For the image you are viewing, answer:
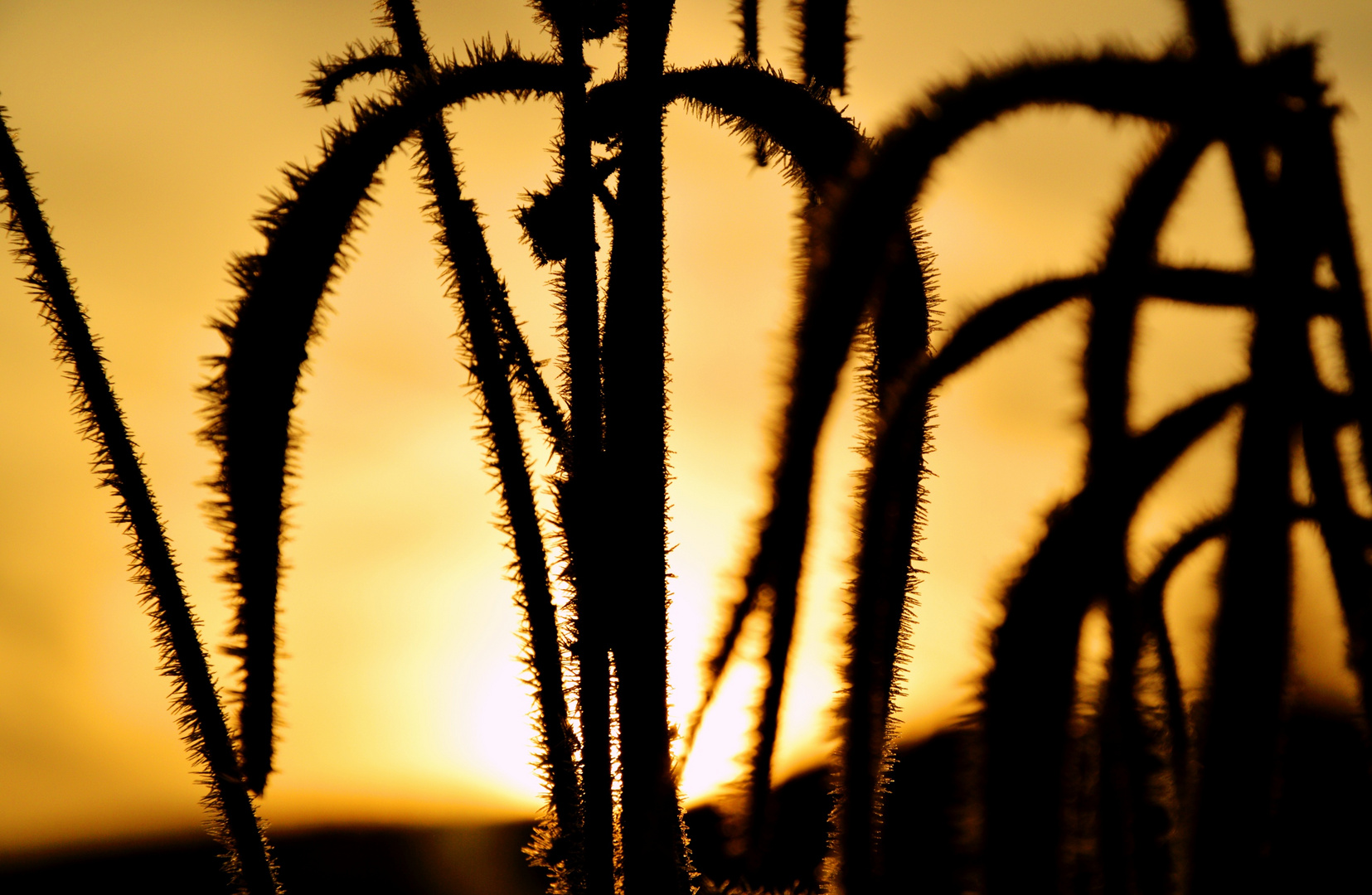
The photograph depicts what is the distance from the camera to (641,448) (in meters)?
0.48

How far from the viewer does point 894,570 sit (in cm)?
45

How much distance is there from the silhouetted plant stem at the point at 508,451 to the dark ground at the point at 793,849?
11 centimetres

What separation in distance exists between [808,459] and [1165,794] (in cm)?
46

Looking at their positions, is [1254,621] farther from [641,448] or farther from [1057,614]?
[641,448]

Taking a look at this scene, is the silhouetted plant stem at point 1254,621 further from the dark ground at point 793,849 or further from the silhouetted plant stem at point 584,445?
the silhouetted plant stem at point 584,445

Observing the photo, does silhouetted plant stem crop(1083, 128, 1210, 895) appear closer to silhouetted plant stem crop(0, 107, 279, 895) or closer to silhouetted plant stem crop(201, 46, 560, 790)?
silhouetted plant stem crop(201, 46, 560, 790)

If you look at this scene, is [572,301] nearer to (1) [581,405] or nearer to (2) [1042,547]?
(1) [581,405]

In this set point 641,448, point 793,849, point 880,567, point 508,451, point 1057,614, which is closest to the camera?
point 1057,614

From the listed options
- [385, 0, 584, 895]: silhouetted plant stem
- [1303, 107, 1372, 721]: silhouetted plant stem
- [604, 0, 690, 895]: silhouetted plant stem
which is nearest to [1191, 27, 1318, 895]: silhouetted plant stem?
[1303, 107, 1372, 721]: silhouetted plant stem

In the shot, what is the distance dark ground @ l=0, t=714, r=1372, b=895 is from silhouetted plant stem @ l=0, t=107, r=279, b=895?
116mm

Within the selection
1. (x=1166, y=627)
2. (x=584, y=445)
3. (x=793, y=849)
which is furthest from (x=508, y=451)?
(x=793, y=849)

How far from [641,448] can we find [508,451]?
197 millimetres

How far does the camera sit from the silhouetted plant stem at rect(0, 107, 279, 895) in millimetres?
645

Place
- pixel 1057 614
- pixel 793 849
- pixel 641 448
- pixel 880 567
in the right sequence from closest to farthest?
pixel 1057 614, pixel 880 567, pixel 641 448, pixel 793 849
